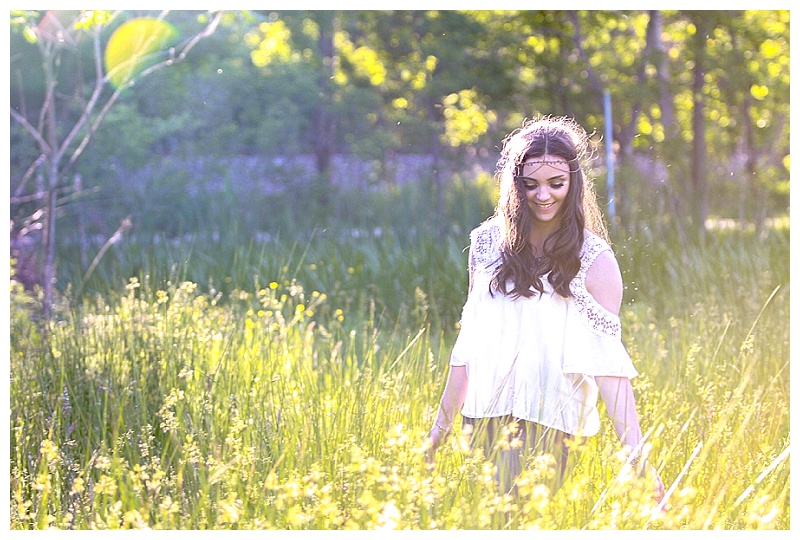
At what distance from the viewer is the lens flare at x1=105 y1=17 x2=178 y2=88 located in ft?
24.4

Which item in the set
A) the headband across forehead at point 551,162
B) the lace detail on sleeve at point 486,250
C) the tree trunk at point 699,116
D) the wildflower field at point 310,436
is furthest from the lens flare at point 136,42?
the headband across forehead at point 551,162

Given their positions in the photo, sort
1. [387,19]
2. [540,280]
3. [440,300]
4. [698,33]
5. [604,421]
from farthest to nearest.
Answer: [387,19], [698,33], [440,300], [604,421], [540,280]

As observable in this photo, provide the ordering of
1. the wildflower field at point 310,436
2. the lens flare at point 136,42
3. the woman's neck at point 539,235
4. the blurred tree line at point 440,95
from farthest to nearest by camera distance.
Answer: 1. the blurred tree line at point 440,95
2. the lens flare at point 136,42
3. the woman's neck at point 539,235
4. the wildflower field at point 310,436

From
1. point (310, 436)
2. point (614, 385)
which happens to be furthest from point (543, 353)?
point (310, 436)

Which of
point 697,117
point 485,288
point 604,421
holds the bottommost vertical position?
point 604,421

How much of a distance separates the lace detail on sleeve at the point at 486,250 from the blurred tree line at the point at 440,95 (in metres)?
4.04

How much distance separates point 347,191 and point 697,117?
3.46 m

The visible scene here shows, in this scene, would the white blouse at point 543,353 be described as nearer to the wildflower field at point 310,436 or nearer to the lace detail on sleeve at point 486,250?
the lace detail on sleeve at point 486,250

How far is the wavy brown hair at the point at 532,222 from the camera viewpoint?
2.36 m

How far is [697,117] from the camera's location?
25.5 ft

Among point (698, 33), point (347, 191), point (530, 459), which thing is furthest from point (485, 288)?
point (347, 191)

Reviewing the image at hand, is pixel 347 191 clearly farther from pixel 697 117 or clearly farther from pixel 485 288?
pixel 485 288

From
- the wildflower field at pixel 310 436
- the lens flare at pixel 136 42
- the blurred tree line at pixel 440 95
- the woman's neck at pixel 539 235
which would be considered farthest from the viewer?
the blurred tree line at pixel 440 95

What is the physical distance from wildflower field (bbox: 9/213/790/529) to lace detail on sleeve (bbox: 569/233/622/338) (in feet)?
1.10
